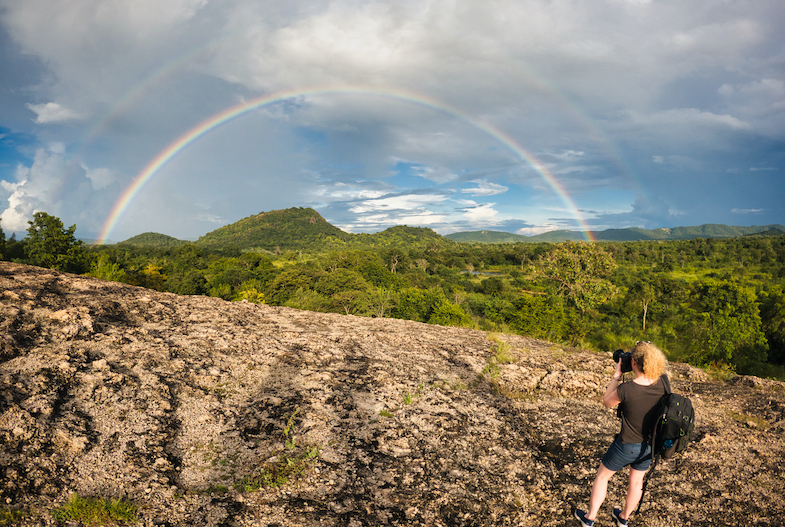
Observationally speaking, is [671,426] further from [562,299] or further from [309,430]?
[562,299]

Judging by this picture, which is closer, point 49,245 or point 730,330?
point 730,330

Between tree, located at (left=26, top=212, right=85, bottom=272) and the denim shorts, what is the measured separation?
4595 centimetres

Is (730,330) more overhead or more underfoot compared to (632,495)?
more underfoot

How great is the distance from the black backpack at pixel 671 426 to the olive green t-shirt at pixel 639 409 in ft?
0.28

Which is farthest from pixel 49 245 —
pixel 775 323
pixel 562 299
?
pixel 775 323

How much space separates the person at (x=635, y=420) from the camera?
3377 mm

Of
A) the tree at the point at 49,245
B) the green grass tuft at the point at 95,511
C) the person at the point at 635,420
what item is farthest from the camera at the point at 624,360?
the tree at the point at 49,245

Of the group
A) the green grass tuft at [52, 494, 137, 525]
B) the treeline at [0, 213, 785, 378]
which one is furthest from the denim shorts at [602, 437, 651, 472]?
the treeline at [0, 213, 785, 378]

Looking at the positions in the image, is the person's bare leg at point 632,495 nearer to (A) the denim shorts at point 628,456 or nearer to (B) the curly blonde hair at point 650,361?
(A) the denim shorts at point 628,456

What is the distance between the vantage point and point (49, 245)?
1375 inches

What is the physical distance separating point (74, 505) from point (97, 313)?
14.9 ft

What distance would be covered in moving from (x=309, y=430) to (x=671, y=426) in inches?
157

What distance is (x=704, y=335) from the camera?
27859mm

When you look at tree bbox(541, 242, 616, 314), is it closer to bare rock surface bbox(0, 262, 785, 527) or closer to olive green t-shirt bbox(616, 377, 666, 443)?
bare rock surface bbox(0, 262, 785, 527)
